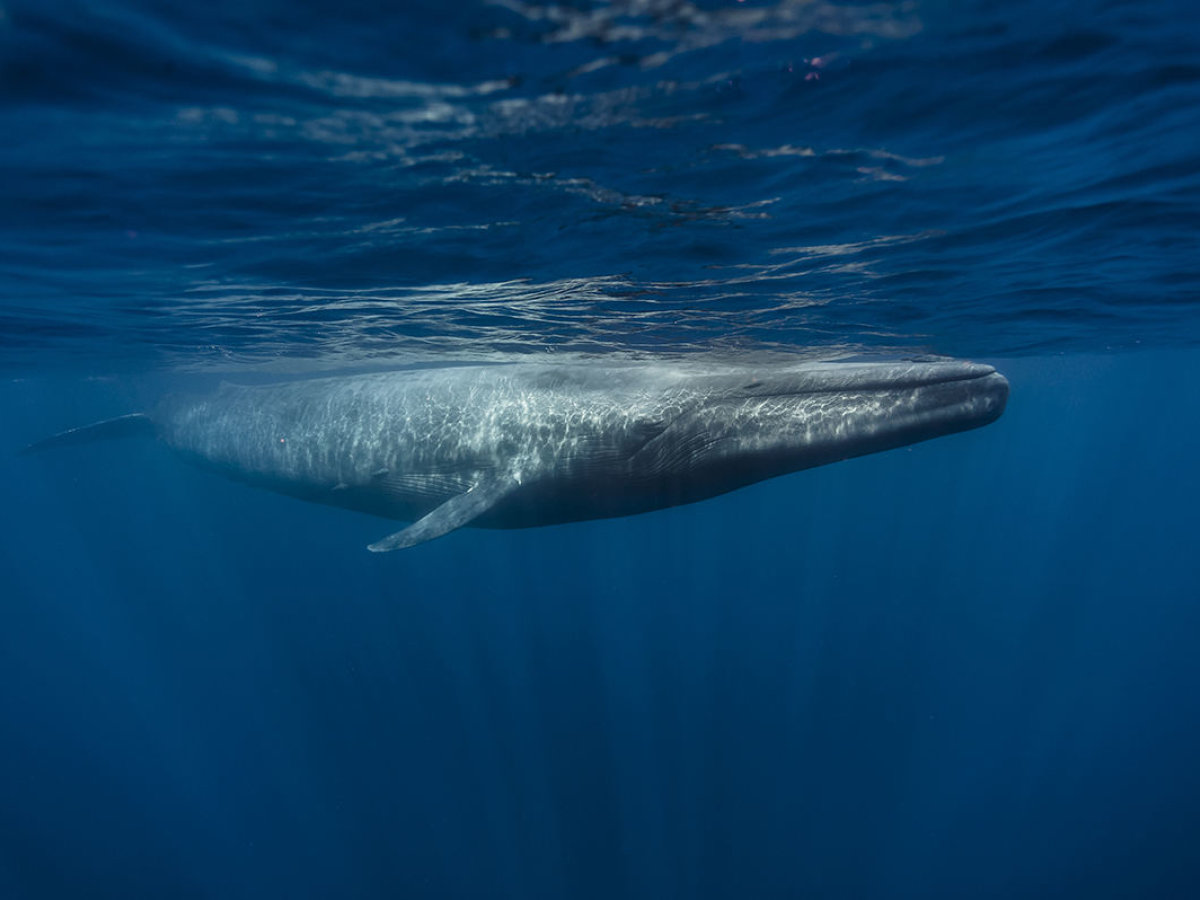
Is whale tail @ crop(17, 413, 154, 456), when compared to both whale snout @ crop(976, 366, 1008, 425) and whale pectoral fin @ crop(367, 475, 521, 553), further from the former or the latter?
whale snout @ crop(976, 366, 1008, 425)

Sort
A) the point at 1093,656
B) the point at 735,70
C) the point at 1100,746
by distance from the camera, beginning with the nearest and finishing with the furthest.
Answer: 1. the point at 735,70
2. the point at 1100,746
3. the point at 1093,656

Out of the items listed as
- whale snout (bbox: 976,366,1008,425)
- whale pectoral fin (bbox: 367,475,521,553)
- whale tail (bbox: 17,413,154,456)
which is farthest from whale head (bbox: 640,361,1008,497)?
whale tail (bbox: 17,413,154,456)

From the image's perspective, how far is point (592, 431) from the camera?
841 cm

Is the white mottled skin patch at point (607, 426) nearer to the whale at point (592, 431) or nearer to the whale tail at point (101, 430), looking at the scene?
the whale at point (592, 431)

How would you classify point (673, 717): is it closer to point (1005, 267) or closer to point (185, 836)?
point (185, 836)

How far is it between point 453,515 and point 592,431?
207 cm

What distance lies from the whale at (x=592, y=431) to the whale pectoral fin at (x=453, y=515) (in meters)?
0.03

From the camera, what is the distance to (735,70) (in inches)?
227

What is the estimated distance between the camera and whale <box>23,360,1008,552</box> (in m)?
7.50

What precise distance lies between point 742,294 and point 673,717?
702 inches

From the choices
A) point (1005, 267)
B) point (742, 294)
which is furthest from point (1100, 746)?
point (742, 294)

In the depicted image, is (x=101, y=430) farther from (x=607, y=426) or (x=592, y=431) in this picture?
(x=607, y=426)

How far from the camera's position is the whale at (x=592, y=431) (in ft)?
24.6

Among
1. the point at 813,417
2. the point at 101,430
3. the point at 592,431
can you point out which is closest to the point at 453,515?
the point at 592,431
